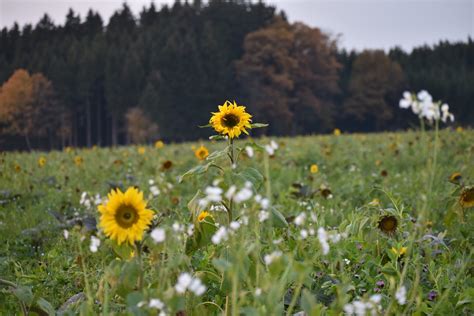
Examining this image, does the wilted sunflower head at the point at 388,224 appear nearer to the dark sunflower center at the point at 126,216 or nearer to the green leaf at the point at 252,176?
the green leaf at the point at 252,176

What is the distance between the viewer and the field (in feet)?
3.75

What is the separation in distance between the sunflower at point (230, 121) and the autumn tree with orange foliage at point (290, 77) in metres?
31.4

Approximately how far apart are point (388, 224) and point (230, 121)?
83 cm

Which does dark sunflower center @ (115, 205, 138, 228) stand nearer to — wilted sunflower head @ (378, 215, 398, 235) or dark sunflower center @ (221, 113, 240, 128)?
dark sunflower center @ (221, 113, 240, 128)

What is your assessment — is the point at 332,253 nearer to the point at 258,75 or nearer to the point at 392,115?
the point at 258,75

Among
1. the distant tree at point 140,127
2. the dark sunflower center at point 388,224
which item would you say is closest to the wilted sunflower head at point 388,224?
the dark sunflower center at point 388,224

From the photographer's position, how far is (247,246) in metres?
1.50

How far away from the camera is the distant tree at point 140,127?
95.6ft

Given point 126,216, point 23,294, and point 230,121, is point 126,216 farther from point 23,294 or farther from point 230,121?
point 230,121

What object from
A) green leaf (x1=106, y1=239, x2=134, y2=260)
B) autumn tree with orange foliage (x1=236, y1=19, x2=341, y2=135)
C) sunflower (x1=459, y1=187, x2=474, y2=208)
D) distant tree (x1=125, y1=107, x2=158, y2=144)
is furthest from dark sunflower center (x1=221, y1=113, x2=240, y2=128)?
autumn tree with orange foliage (x1=236, y1=19, x2=341, y2=135)

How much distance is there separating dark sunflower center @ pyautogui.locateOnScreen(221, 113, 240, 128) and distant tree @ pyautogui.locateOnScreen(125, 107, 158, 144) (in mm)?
27148

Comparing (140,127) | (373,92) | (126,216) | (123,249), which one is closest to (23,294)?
(123,249)

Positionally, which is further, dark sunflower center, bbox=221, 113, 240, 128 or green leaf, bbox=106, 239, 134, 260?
dark sunflower center, bbox=221, 113, 240, 128

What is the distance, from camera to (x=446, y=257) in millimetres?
2299
